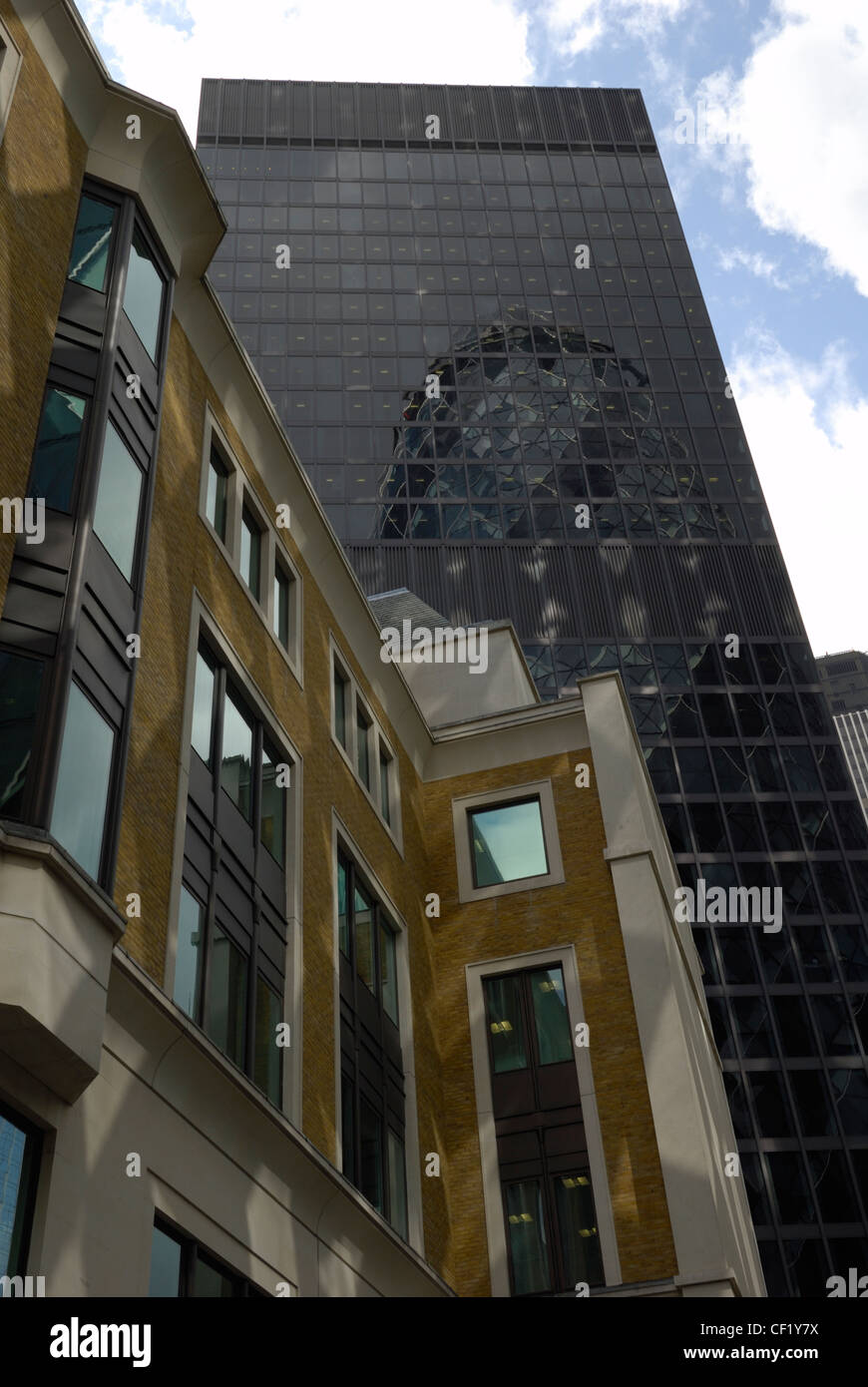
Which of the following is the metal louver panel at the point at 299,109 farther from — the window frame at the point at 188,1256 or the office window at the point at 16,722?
the window frame at the point at 188,1256

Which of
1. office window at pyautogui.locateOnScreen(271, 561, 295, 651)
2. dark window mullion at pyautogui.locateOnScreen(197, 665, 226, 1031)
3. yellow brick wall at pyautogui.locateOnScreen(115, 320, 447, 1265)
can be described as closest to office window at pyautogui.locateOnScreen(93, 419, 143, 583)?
yellow brick wall at pyautogui.locateOnScreen(115, 320, 447, 1265)

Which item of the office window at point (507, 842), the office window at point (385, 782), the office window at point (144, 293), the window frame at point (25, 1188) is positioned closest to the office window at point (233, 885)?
the window frame at point (25, 1188)

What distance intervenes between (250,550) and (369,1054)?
8.31 metres

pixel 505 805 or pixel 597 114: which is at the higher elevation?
pixel 597 114

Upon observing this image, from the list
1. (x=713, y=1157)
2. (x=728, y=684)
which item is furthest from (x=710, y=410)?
(x=713, y=1157)

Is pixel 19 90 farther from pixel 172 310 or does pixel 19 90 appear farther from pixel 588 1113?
pixel 588 1113

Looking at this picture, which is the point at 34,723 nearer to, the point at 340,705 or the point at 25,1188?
the point at 25,1188

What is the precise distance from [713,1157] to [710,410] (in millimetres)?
78633

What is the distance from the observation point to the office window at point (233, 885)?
15849 mm

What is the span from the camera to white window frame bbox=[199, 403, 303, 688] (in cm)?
1986

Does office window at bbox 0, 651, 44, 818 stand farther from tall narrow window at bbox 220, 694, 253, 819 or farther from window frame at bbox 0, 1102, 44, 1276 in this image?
tall narrow window at bbox 220, 694, 253, 819

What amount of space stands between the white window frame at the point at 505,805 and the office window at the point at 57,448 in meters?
14.4

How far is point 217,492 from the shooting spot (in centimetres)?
2055

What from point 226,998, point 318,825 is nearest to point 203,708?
point 226,998
